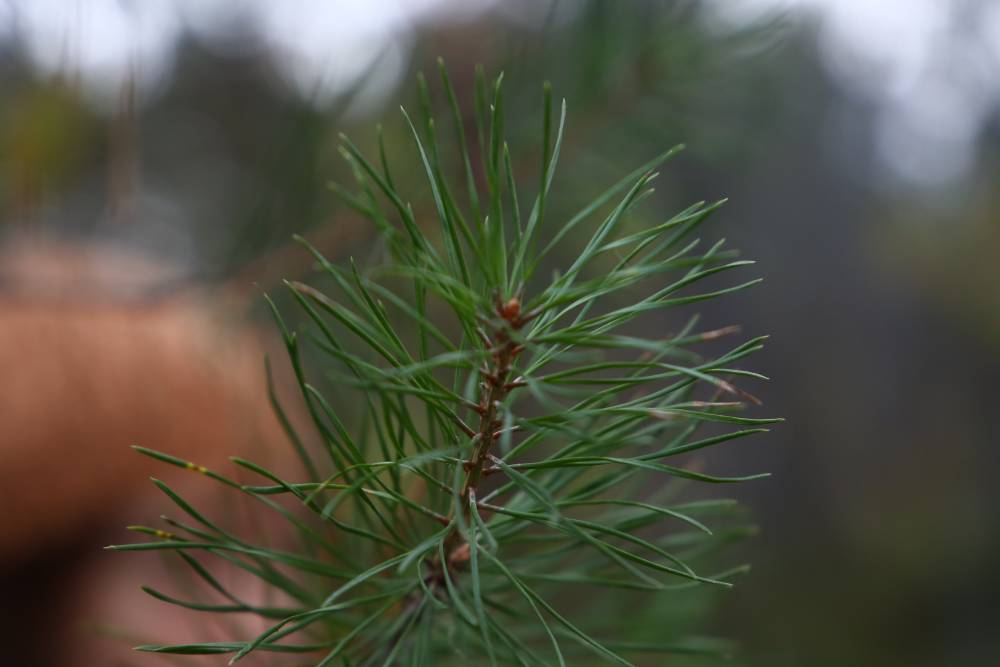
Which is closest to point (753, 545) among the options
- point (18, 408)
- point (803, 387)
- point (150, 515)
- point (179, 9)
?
point (803, 387)

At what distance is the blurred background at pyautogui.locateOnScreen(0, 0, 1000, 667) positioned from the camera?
32cm

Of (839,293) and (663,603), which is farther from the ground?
(839,293)

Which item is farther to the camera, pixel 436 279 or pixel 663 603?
pixel 663 603

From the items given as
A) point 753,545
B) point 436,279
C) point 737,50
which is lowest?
point 753,545

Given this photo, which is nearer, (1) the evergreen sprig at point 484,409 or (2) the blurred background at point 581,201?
Answer: (1) the evergreen sprig at point 484,409

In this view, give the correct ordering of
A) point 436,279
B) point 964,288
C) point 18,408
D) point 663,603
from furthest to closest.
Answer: point 964,288
point 18,408
point 663,603
point 436,279

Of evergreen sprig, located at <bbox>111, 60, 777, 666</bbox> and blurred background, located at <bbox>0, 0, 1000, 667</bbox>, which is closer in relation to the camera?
evergreen sprig, located at <bbox>111, 60, 777, 666</bbox>

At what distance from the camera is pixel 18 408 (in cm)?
59

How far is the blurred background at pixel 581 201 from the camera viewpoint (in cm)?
32

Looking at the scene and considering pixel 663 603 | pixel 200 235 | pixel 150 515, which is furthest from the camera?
pixel 150 515

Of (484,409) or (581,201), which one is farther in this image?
(581,201)

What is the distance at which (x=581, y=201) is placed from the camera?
0.35m

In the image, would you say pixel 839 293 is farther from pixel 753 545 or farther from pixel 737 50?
pixel 737 50

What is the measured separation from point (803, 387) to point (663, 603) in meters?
1.77
